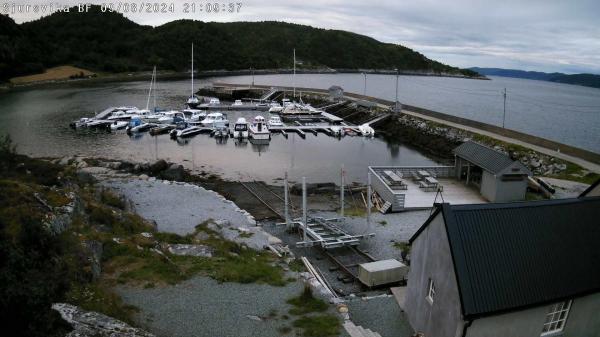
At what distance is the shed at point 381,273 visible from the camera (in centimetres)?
1634

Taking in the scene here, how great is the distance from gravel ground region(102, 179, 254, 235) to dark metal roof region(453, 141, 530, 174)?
1345 centimetres

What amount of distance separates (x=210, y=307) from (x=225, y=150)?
35.5m

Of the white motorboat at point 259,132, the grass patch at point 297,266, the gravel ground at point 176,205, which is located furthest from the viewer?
the white motorboat at point 259,132

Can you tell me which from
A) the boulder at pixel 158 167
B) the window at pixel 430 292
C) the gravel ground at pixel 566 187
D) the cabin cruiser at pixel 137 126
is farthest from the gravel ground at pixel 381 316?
the cabin cruiser at pixel 137 126

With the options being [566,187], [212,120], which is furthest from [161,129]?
[566,187]

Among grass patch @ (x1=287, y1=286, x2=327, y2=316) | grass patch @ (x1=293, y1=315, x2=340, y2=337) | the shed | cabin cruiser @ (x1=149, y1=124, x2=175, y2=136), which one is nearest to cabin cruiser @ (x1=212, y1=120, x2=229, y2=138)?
cabin cruiser @ (x1=149, y1=124, x2=175, y2=136)

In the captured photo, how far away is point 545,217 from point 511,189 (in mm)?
13603

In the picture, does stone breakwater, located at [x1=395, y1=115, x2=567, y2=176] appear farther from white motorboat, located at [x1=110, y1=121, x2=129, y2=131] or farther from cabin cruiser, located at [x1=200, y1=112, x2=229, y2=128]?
white motorboat, located at [x1=110, y1=121, x2=129, y2=131]

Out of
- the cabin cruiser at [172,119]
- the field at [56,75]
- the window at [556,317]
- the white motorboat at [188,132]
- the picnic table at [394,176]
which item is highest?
the field at [56,75]

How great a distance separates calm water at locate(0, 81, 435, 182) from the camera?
3988 cm

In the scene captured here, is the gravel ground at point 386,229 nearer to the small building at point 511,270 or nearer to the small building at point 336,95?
the small building at point 511,270

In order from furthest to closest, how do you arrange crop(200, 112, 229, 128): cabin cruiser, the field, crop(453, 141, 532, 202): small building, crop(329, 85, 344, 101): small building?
1. the field
2. crop(329, 85, 344, 101): small building
3. crop(200, 112, 229, 128): cabin cruiser
4. crop(453, 141, 532, 202): small building

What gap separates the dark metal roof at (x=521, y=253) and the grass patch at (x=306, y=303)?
180 inches

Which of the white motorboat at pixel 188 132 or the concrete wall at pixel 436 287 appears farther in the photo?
the white motorboat at pixel 188 132
